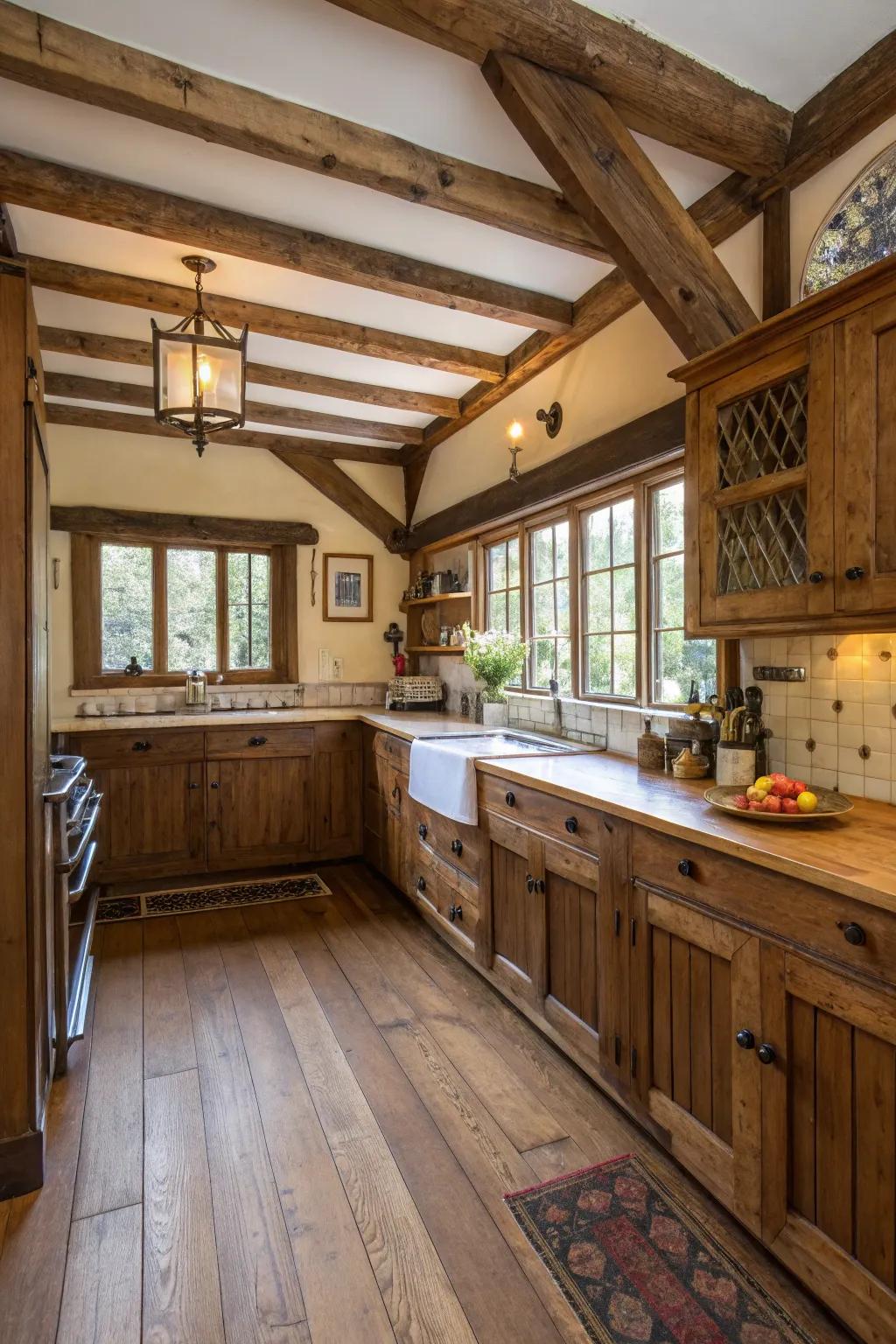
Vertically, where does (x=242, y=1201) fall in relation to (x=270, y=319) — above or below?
below

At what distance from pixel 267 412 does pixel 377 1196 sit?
4176 mm

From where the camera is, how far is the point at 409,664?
544cm

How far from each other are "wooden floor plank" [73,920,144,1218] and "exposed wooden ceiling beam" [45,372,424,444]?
3.08 metres

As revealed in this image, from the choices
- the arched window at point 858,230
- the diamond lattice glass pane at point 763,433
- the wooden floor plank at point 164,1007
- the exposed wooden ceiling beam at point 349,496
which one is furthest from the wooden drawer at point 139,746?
the arched window at point 858,230

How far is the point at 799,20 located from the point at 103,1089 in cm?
352

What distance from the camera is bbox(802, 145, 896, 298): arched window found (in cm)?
190

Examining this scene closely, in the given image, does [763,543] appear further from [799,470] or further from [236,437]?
[236,437]

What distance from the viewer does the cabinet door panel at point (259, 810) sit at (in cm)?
430

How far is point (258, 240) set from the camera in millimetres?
2639

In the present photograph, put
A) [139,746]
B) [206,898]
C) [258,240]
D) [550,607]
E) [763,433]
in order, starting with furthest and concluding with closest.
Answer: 1. [139,746]
2. [206,898]
3. [550,607]
4. [258,240]
5. [763,433]

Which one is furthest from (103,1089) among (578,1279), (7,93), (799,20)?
(799,20)

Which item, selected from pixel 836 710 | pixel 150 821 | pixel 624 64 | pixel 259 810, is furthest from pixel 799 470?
pixel 150 821

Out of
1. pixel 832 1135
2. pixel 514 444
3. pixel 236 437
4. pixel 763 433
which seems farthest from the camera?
pixel 236 437

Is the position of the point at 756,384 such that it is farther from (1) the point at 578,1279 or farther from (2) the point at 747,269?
(1) the point at 578,1279
